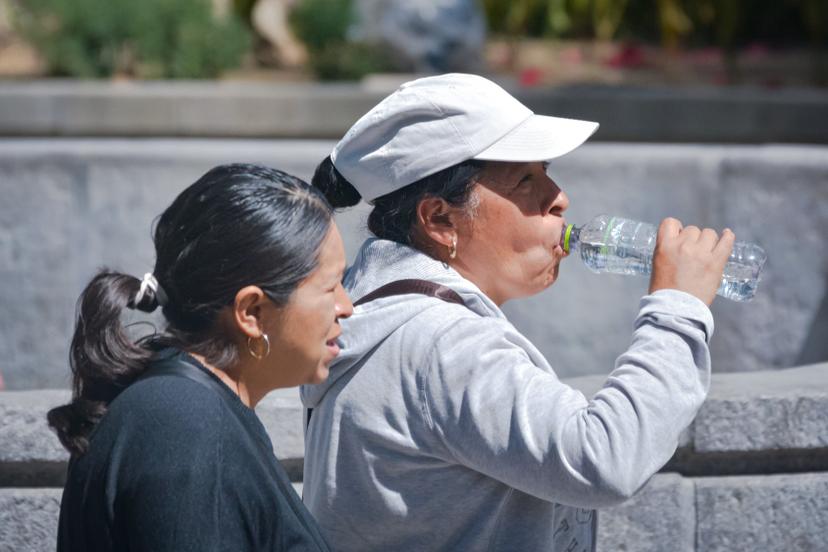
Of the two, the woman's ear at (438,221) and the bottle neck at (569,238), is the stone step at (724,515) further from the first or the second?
the woman's ear at (438,221)

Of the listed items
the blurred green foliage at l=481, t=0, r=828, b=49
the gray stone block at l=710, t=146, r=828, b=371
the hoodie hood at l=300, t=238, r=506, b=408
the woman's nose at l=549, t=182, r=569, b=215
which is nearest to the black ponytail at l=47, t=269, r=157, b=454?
the hoodie hood at l=300, t=238, r=506, b=408

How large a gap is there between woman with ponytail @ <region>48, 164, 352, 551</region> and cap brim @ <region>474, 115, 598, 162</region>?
33 centimetres

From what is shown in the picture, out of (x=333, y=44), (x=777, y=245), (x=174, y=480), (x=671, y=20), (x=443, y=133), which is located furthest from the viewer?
(x=671, y=20)

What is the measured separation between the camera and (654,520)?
304 centimetres

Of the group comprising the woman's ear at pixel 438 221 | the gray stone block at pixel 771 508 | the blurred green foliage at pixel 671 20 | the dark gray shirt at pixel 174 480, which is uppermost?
the woman's ear at pixel 438 221

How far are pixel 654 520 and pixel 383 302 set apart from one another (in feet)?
4.00

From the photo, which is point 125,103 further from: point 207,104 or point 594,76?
point 594,76

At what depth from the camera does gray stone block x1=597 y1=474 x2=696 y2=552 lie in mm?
3033

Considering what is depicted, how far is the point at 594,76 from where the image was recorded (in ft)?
39.9

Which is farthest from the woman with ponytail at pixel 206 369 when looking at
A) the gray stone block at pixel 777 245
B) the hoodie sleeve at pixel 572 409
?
the gray stone block at pixel 777 245

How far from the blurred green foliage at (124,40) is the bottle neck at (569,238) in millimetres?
8001

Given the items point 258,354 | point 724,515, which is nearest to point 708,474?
point 724,515

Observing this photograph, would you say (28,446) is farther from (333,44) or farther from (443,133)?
(333,44)

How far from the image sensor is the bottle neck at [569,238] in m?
2.31
